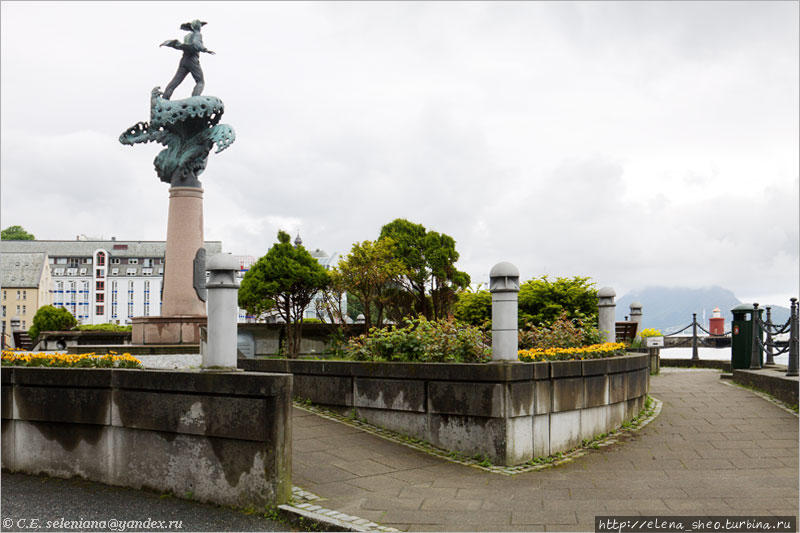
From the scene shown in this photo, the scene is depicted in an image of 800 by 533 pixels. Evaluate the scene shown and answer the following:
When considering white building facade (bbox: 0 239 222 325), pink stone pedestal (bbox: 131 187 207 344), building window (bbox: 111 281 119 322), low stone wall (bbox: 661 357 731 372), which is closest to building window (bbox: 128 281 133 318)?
white building facade (bbox: 0 239 222 325)

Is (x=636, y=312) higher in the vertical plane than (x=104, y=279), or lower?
lower

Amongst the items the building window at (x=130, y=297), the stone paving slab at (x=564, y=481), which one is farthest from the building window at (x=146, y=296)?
the stone paving slab at (x=564, y=481)

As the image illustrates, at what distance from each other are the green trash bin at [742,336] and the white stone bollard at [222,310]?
1204 cm

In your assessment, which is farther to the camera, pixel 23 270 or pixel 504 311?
pixel 23 270

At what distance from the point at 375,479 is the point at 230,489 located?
1.64 meters

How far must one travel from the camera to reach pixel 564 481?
7707 millimetres

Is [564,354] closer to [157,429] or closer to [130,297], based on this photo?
[157,429]

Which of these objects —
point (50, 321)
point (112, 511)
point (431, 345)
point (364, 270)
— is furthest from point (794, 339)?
point (50, 321)

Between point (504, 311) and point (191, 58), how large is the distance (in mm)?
15181

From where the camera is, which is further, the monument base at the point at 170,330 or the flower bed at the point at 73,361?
the monument base at the point at 170,330

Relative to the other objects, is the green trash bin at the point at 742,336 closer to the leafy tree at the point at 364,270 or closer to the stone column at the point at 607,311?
the stone column at the point at 607,311

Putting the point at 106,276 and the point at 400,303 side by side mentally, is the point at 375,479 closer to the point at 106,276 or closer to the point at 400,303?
the point at 400,303

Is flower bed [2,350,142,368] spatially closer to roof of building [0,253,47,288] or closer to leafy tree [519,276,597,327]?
leafy tree [519,276,597,327]

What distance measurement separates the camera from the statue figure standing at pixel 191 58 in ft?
66.1
